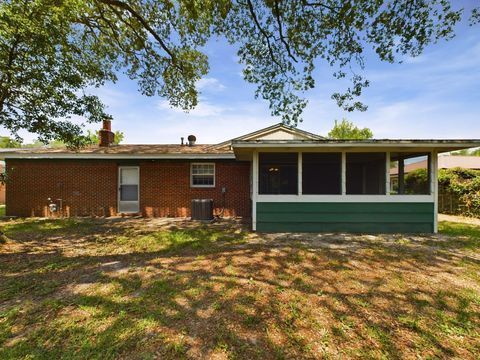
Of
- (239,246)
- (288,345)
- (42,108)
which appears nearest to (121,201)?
(42,108)

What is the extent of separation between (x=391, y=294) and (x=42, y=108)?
941cm

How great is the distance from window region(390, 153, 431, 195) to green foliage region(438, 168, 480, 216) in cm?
88

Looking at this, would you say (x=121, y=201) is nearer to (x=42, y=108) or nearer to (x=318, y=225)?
(x=42, y=108)

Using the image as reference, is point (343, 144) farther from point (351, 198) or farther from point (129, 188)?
point (129, 188)

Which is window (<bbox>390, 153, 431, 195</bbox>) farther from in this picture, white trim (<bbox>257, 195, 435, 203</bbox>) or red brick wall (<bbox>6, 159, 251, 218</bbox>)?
red brick wall (<bbox>6, 159, 251, 218</bbox>)

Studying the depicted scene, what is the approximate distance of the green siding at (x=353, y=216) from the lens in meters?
7.05

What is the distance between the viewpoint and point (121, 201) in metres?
10.4

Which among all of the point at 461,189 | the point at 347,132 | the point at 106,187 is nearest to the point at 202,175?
the point at 106,187

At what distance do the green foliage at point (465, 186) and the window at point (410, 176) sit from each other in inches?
34.8

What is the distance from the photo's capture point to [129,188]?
10.4m

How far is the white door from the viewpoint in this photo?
10359mm

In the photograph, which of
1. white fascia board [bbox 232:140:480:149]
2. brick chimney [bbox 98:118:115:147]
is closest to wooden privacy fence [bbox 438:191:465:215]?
white fascia board [bbox 232:140:480:149]

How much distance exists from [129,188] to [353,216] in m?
9.36

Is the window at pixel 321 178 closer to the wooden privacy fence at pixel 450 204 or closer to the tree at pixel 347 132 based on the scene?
the wooden privacy fence at pixel 450 204
